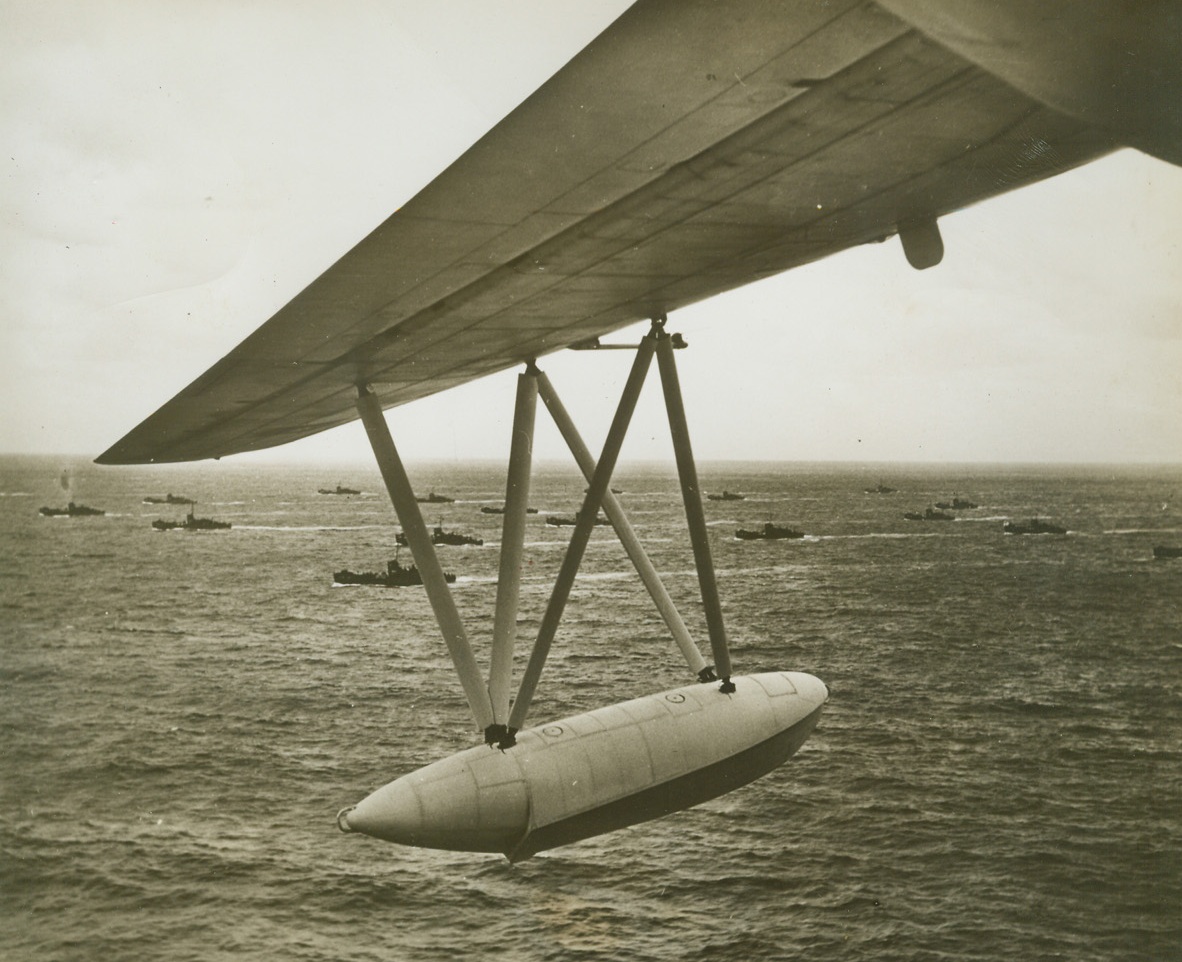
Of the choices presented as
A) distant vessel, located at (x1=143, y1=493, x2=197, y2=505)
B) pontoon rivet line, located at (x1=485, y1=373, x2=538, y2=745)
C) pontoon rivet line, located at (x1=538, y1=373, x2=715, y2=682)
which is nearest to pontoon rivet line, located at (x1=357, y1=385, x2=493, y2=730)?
pontoon rivet line, located at (x1=485, y1=373, x2=538, y2=745)

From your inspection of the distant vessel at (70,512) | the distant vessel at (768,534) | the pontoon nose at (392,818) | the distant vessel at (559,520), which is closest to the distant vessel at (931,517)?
the distant vessel at (768,534)

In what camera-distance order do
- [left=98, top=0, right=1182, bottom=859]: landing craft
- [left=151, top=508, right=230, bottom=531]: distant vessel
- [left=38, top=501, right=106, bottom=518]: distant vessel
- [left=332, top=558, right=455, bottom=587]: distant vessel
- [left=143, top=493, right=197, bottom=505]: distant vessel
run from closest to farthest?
[left=98, top=0, right=1182, bottom=859]: landing craft → [left=332, top=558, right=455, bottom=587]: distant vessel → [left=151, top=508, right=230, bottom=531]: distant vessel → [left=38, top=501, right=106, bottom=518]: distant vessel → [left=143, top=493, right=197, bottom=505]: distant vessel

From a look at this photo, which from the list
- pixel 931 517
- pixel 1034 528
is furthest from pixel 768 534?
pixel 931 517

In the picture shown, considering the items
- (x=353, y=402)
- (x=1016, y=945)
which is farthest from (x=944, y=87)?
(x=1016, y=945)

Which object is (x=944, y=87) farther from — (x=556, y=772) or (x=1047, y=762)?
(x=1047, y=762)

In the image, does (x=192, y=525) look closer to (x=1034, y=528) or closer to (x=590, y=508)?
(x=1034, y=528)

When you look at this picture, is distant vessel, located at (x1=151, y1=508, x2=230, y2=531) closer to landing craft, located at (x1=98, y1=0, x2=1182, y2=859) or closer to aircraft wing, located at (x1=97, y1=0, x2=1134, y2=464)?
landing craft, located at (x1=98, y1=0, x2=1182, y2=859)
